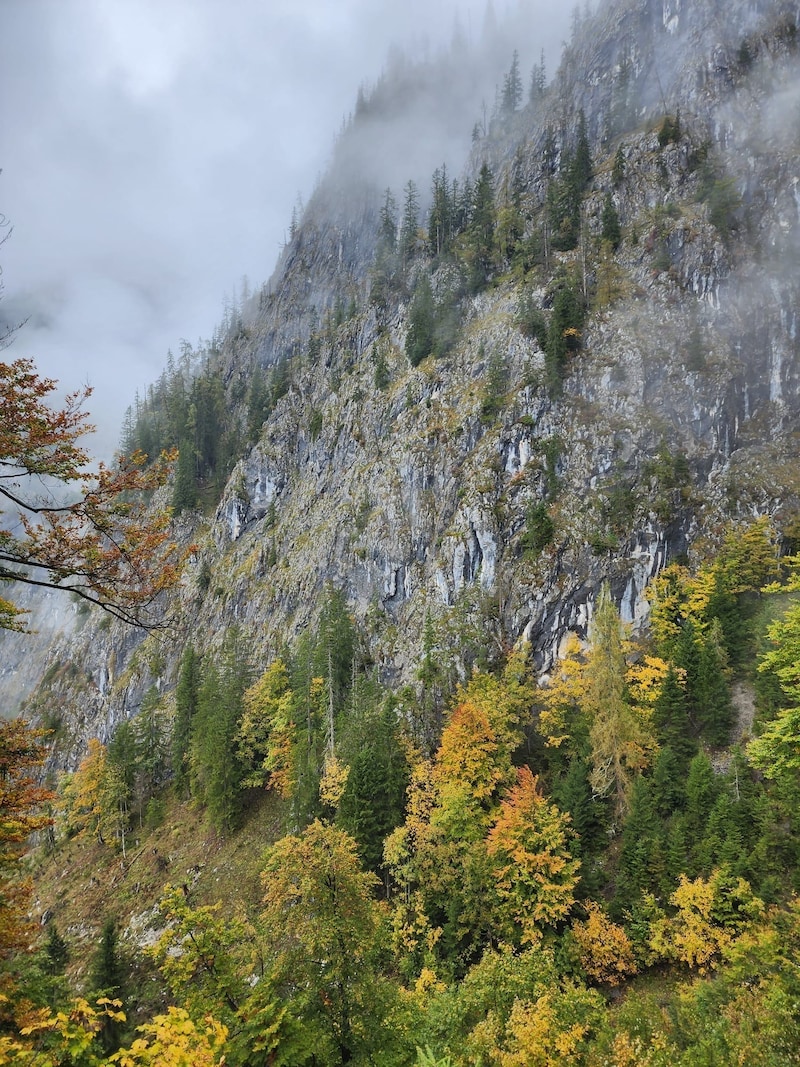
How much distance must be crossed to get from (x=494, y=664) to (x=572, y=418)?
2531cm

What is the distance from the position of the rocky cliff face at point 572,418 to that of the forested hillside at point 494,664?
410mm

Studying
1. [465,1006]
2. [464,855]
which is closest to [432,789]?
[464,855]

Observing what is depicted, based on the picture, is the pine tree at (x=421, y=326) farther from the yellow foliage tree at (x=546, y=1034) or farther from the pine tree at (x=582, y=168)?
the yellow foliage tree at (x=546, y=1034)

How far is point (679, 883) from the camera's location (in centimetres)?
2217

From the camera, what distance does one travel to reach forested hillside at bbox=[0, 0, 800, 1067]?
12734mm

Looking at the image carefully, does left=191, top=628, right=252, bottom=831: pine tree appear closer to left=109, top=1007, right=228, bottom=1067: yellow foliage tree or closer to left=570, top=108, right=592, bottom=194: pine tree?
left=109, top=1007, right=228, bottom=1067: yellow foliage tree

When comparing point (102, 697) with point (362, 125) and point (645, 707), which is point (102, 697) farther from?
Answer: point (362, 125)

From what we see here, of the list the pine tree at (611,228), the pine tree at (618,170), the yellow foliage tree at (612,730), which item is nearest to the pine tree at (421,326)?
the pine tree at (611,228)

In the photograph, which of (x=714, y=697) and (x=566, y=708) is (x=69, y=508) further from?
(x=714, y=697)

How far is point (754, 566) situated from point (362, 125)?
159005 millimetres

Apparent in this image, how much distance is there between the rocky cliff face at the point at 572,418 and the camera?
4409 cm

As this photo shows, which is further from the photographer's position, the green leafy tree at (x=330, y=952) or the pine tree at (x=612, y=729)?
the pine tree at (x=612, y=729)

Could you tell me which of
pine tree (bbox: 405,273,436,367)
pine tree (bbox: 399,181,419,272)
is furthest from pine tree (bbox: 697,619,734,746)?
pine tree (bbox: 399,181,419,272)

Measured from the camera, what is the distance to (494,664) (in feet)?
139
